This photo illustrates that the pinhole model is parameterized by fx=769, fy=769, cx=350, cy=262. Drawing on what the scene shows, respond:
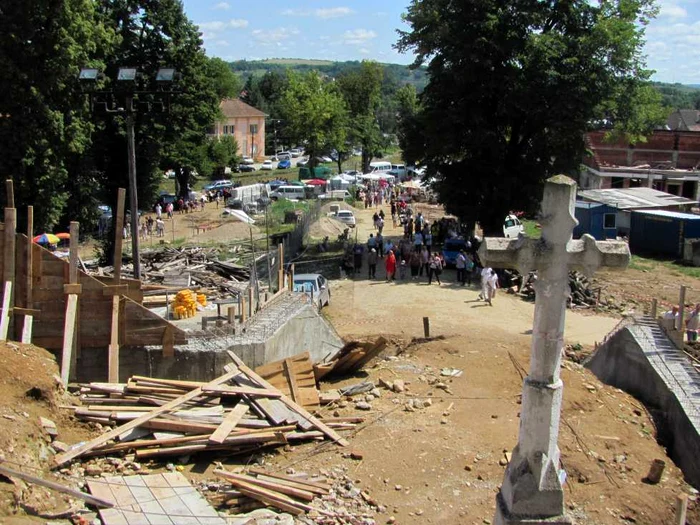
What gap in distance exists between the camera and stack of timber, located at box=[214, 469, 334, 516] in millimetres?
10438

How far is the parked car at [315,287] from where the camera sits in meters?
24.5

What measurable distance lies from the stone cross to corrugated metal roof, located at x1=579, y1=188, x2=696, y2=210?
36.2m

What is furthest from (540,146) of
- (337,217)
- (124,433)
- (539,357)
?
(539,357)

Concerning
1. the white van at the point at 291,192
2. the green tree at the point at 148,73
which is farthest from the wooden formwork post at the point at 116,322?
the white van at the point at 291,192

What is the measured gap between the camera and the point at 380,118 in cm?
14238

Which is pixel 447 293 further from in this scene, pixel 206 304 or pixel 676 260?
pixel 676 260

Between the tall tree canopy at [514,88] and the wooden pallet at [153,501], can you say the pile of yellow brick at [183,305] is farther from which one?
the tall tree canopy at [514,88]

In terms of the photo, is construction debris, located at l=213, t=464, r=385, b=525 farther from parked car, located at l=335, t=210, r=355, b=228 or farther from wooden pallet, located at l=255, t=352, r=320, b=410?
parked car, located at l=335, t=210, r=355, b=228

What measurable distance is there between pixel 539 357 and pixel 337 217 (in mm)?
37422

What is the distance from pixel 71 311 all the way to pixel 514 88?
21.9 m

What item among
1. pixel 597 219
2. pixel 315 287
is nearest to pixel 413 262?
pixel 315 287

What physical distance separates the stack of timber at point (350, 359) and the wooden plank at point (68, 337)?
4684mm

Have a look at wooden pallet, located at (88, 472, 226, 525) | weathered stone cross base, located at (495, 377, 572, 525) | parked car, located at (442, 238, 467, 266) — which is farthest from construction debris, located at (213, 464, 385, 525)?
parked car, located at (442, 238, 467, 266)

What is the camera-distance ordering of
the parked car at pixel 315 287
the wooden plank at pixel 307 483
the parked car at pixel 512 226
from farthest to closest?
1. the parked car at pixel 512 226
2. the parked car at pixel 315 287
3. the wooden plank at pixel 307 483
